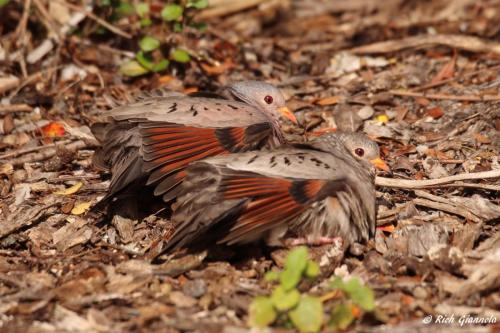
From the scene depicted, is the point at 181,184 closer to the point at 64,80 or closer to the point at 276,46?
the point at 64,80

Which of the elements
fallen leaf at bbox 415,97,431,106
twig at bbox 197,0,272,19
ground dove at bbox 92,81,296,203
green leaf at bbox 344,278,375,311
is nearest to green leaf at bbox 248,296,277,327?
green leaf at bbox 344,278,375,311

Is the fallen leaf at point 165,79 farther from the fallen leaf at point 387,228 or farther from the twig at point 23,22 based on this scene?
the fallen leaf at point 387,228

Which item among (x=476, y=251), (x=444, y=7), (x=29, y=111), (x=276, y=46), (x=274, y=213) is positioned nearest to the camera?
(x=274, y=213)

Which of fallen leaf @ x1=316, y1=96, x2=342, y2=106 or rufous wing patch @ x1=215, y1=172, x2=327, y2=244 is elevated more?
rufous wing patch @ x1=215, y1=172, x2=327, y2=244

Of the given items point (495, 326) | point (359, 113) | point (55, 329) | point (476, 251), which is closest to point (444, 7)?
point (359, 113)

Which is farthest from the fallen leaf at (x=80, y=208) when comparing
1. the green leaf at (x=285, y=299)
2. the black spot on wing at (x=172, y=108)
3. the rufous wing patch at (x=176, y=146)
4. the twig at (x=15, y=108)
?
the green leaf at (x=285, y=299)

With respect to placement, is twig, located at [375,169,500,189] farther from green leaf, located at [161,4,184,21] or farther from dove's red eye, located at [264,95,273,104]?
green leaf, located at [161,4,184,21]

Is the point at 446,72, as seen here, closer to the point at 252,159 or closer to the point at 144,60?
the point at 144,60
